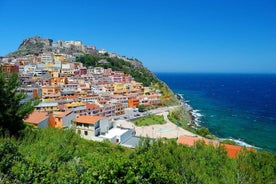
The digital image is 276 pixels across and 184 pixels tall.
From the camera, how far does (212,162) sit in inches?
424

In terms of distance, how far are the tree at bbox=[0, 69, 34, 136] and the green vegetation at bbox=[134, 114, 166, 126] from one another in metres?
31.5

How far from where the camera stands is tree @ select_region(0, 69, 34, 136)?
10.7 metres

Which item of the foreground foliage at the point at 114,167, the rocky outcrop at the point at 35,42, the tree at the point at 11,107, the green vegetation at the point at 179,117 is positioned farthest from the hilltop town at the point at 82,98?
the rocky outcrop at the point at 35,42

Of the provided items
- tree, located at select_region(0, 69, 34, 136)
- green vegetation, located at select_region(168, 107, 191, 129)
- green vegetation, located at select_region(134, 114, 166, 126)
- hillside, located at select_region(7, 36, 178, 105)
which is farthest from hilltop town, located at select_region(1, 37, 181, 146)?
green vegetation, located at select_region(168, 107, 191, 129)

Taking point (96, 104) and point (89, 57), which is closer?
point (96, 104)

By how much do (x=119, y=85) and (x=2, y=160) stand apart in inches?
2235

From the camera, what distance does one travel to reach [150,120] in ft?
148

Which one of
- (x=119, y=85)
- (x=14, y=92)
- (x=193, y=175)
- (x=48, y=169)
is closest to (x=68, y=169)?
(x=48, y=169)

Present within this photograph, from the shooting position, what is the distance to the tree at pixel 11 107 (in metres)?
10.7

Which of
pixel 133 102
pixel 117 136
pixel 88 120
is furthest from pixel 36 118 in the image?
pixel 133 102

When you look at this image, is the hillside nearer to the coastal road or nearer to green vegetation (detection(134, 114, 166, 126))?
green vegetation (detection(134, 114, 166, 126))

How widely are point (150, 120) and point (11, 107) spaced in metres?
35.4

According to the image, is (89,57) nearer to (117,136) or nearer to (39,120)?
(39,120)

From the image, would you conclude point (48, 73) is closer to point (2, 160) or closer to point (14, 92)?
point (14, 92)
